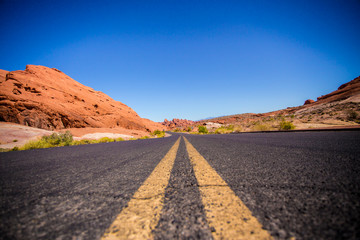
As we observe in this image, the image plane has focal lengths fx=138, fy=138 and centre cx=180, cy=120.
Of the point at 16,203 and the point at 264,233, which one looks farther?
the point at 16,203

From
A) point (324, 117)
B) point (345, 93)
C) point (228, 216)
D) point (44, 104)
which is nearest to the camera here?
point (228, 216)

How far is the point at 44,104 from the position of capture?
18.0 m

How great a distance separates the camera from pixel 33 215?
2.49 ft

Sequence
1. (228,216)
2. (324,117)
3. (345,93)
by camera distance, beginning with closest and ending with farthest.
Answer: (228,216) < (324,117) < (345,93)

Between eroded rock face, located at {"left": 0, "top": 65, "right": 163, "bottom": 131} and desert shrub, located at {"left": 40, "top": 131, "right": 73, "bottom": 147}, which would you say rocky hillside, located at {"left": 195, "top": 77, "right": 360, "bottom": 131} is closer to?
desert shrub, located at {"left": 40, "top": 131, "right": 73, "bottom": 147}

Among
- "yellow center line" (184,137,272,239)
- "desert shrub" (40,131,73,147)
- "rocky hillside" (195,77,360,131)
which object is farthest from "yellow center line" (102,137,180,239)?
"rocky hillside" (195,77,360,131)

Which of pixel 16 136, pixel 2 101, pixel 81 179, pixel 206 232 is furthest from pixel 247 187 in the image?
pixel 2 101

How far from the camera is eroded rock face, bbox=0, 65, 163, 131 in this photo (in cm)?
1579

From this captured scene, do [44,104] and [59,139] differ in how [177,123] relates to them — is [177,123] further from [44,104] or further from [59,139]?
[59,139]

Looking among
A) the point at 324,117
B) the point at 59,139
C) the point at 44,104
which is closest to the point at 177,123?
the point at 324,117

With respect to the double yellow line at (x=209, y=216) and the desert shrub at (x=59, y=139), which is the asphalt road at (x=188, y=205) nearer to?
the double yellow line at (x=209, y=216)

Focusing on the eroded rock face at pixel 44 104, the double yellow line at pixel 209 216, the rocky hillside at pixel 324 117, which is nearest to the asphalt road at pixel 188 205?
the double yellow line at pixel 209 216

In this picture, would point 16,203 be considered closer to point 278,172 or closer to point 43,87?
point 278,172

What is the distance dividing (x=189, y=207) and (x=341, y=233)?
2.08 feet
